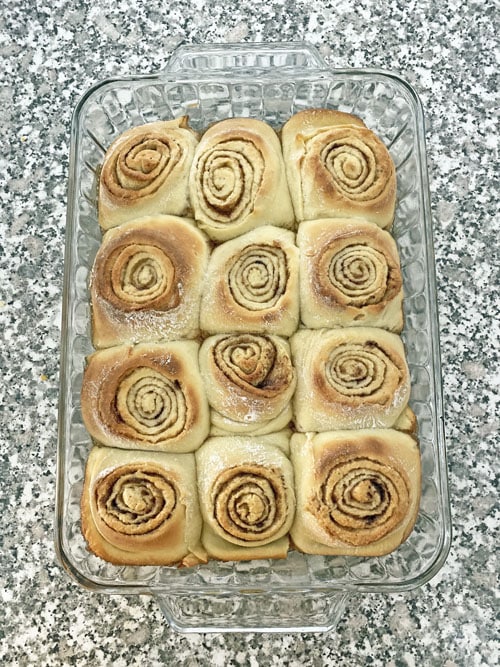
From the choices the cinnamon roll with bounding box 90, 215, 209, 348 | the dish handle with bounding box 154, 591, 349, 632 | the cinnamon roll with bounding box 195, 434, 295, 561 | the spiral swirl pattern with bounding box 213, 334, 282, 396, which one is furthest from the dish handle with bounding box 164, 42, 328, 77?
the dish handle with bounding box 154, 591, 349, 632

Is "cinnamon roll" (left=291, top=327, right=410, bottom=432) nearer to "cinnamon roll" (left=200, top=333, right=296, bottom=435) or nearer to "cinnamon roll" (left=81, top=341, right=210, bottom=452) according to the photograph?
"cinnamon roll" (left=200, top=333, right=296, bottom=435)

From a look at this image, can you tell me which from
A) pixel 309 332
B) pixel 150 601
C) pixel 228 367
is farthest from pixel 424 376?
pixel 150 601

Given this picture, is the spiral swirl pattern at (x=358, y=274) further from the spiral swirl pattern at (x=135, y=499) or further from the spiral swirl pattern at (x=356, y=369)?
the spiral swirl pattern at (x=135, y=499)

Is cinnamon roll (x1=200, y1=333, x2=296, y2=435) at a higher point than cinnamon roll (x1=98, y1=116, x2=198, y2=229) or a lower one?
lower

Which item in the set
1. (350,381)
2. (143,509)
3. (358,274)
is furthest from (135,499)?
(358,274)

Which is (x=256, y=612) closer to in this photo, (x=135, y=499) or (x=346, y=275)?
(x=135, y=499)

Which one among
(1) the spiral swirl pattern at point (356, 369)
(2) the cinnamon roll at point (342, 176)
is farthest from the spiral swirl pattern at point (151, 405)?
(2) the cinnamon roll at point (342, 176)
